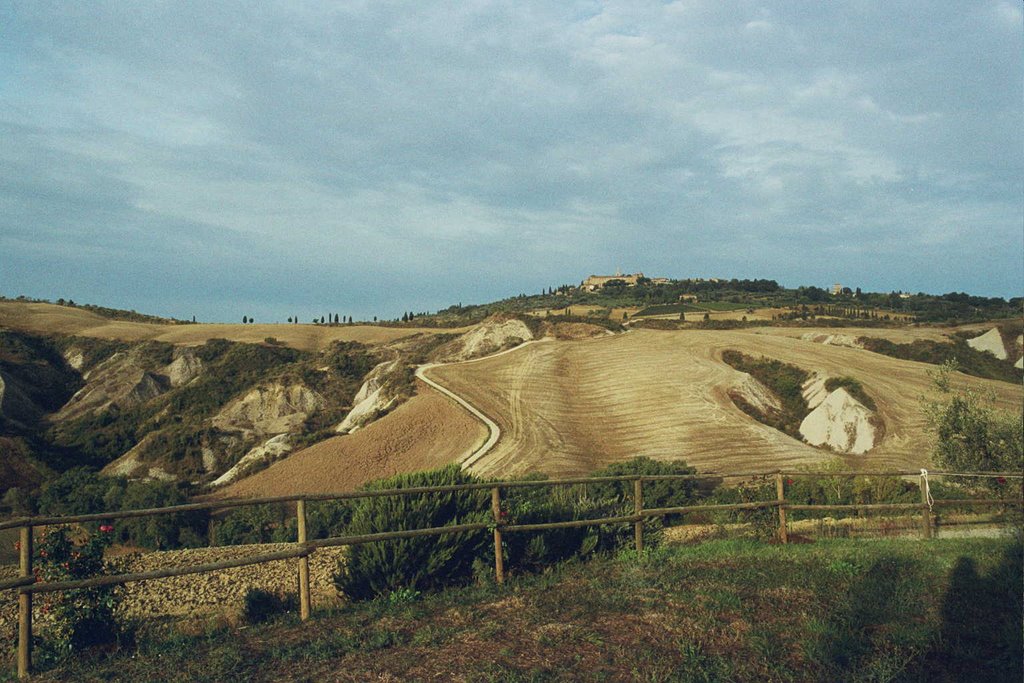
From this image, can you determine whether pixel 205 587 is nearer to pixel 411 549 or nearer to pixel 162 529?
pixel 411 549

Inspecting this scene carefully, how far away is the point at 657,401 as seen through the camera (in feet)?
113

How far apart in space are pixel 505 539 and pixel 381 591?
6.18ft

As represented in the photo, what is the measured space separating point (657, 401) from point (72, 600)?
29356mm

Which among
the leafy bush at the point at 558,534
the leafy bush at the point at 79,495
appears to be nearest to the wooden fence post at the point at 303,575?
the leafy bush at the point at 558,534

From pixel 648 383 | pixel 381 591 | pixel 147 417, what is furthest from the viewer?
pixel 147 417

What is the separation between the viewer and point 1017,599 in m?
7.95

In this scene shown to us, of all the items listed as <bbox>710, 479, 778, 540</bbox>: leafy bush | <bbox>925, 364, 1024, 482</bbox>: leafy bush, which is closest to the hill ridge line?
<bbox>710, 479, 778, 540</bbox>: leafy bush

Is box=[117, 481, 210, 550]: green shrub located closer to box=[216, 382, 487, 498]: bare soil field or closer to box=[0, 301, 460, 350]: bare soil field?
box=[216, 382, 487, 498]: bare soil field

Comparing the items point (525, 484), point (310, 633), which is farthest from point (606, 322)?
point (310, 633)

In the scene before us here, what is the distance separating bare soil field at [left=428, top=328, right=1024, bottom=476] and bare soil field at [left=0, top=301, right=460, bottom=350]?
99.0 ft

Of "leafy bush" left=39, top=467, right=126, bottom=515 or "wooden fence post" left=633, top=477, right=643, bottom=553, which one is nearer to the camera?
"wooden fence post" left=633, top=477, right=643, bottom=553

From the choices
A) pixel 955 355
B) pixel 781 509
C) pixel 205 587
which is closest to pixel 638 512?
pixel 781 509

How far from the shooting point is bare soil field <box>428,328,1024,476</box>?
91.4 feet

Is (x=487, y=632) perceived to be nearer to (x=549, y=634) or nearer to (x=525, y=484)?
(x=549, y=634)
